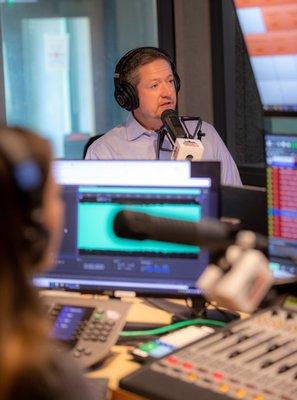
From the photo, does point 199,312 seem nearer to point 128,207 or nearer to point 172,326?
point 172,326

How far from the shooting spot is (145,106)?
3.02m

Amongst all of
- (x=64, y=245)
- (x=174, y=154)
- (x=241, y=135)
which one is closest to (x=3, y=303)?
(x=64, y=245)

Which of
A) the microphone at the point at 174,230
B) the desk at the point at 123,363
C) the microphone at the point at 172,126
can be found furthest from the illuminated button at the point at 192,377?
the microphone at the point at 172,126

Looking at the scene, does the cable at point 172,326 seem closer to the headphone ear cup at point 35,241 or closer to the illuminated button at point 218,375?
the illuminated button at point 218,375

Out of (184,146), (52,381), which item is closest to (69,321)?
(184,146)

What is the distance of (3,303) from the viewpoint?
684 millimetres

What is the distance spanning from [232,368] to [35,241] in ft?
2.66

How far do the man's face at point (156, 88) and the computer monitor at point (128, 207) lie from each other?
3.83ft

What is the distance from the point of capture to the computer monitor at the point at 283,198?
161cm

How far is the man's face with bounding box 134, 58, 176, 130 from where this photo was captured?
9.84 feet

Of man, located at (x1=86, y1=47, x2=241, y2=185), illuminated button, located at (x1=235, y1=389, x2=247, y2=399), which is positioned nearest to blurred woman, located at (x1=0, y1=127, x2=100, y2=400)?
illuminated button, located at (x1=235, y1=389, x2=247, y2=399)

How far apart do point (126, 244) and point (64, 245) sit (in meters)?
0.16

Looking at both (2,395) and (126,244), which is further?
(126,244)

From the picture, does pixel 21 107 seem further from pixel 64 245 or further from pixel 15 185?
pixel 15 185
